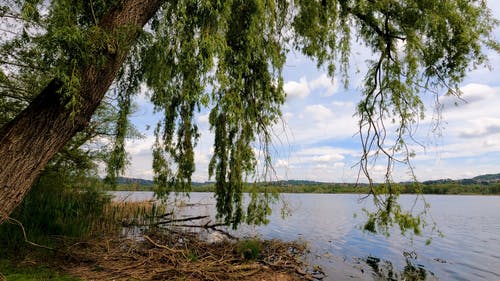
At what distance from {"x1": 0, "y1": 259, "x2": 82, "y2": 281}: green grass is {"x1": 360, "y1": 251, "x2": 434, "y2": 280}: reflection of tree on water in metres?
7.86

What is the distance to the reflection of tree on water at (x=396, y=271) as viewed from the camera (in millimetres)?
9047

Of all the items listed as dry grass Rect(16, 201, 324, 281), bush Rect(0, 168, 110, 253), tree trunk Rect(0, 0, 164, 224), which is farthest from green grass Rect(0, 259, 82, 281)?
tree trunk Rect(0, 0, 164, 224)

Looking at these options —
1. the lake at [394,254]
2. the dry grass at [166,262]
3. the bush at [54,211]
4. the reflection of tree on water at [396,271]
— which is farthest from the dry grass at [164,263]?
the reflection of tree on water at [396,271]

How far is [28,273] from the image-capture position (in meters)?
5.30

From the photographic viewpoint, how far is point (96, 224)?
36.3 ft

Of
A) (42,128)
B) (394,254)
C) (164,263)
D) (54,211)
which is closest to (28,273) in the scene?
(164,263)

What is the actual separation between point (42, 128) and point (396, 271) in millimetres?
10195

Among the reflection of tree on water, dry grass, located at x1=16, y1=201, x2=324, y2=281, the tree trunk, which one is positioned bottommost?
the reflection of tree on water

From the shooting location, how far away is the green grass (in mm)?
5016

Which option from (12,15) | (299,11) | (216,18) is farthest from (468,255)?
(12,15)

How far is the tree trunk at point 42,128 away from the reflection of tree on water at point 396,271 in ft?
28.5

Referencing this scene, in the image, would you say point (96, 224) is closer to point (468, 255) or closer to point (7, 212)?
point (7, 212)

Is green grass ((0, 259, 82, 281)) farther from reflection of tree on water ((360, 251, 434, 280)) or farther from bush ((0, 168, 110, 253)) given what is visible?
reflection of tree on water ((360, 251, 434, 280))

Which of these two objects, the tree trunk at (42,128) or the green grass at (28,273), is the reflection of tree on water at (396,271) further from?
the tree trunk at (42,128)
